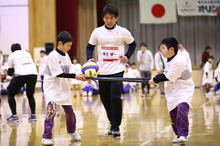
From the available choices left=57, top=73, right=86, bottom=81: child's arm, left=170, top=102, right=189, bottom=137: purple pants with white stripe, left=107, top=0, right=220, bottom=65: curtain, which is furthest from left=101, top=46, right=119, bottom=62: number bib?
left=107, top=0, right=220, bottom=65: curtain

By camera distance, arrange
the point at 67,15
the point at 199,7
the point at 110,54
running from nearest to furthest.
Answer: the point at 110,54, the point at 199,7, the point at 67,15

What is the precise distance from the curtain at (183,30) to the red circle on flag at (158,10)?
78.0 inches

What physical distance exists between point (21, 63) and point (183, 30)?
13.6 metres

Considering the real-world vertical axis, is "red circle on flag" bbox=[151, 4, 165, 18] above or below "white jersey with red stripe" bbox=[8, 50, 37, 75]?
above

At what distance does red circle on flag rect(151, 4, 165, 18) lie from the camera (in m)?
18.0

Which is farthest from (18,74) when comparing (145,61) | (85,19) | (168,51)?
(85,19)

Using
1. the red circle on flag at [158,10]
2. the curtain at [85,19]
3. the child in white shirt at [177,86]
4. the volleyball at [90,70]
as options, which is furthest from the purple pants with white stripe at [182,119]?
the curtain at [85,19]

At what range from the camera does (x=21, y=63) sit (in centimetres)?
786

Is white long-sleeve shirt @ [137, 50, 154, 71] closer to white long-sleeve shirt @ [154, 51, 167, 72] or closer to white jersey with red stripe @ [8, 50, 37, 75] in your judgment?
white long-sleeve shirt @ [154, 51, 167, 72]

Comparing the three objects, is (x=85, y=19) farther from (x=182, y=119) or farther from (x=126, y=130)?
(x=182, y=119)

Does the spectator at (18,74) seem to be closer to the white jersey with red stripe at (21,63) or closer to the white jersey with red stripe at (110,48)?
the white jersey with red stripe at (21,63)

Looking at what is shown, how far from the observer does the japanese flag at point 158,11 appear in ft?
59.2

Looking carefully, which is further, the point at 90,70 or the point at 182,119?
the point at 90,70

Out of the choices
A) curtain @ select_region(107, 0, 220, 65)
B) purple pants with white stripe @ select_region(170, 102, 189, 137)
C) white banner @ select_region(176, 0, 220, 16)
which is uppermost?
white banner @ select_region(176, 0, 220, 16)
